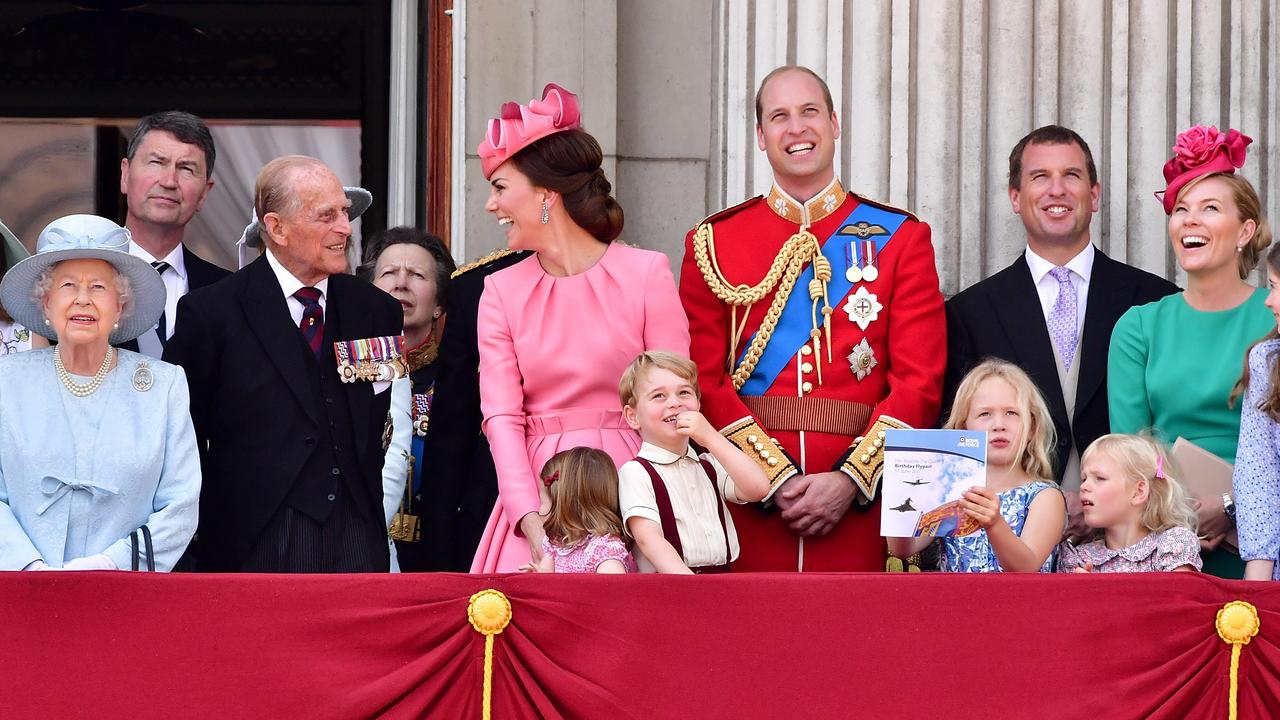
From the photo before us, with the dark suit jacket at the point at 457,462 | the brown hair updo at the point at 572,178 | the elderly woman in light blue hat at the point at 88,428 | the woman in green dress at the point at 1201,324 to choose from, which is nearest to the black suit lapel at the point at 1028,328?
the woman in green dress at the point at 1201,324

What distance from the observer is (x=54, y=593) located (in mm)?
3838

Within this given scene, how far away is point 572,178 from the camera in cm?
478

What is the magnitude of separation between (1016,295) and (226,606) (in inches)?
99.2

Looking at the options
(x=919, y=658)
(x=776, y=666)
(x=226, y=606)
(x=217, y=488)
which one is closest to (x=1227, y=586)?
(x=919, y=658)

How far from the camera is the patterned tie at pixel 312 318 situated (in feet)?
15.8

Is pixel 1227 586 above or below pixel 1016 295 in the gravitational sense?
below

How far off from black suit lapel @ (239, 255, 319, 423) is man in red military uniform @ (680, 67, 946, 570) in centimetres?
100

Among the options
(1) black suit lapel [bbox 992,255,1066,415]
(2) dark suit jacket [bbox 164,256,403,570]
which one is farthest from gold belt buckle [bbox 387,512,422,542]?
(1) black suit lapel [bbox 992,255,1066,415]

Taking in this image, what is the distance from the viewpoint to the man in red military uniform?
186 inches

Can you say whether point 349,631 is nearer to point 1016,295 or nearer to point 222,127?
point 1016,295

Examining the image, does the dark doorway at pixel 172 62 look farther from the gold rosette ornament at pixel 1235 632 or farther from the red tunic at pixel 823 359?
the gold rosette ornament at pixel 1235 632

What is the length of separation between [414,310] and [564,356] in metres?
1.30

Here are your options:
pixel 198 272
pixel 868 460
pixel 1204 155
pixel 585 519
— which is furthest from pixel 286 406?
pixel 1204 155

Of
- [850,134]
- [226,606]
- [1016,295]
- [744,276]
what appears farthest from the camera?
[850,134]
